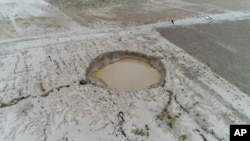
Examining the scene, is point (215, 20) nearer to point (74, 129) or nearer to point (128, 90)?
point (128, 90)

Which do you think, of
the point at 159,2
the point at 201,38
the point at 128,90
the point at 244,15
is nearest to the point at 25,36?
the point at 128,90

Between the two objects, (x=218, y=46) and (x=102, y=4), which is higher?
(x=102, y=4)

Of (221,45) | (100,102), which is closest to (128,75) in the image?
(100,102)

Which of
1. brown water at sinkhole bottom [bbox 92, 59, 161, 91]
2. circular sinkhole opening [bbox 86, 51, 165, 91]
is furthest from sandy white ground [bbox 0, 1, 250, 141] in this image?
brown water at sinkhole bottom [bbox 92, 59, 161, 91]

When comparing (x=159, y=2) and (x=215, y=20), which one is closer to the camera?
(x=215, y=20)

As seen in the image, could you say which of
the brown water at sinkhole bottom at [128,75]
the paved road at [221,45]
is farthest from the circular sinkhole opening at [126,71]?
the paved road at [221,45]

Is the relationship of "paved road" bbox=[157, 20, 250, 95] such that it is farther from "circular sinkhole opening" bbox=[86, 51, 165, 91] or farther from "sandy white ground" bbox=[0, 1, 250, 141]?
"circular sinkhole opening" bbox=[86, 51, 165, 91]

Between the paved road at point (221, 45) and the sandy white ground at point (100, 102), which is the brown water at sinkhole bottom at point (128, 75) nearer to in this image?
the sandy white ground at point (100, 102)
